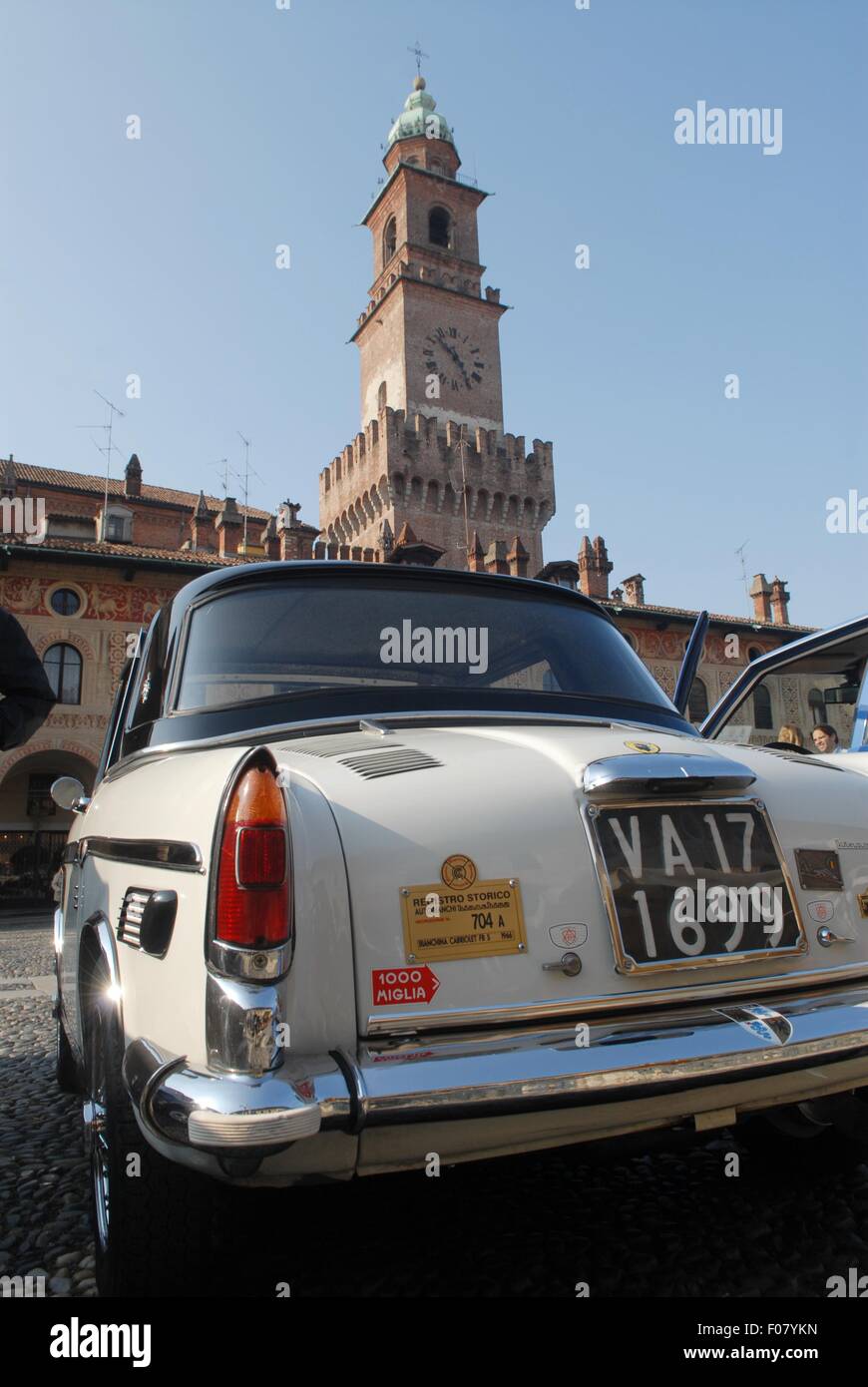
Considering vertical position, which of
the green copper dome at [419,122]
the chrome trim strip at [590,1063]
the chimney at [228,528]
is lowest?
the chrome trim strip at [590,1063]

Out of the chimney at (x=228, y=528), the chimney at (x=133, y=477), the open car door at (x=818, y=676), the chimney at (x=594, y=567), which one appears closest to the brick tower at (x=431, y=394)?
the chimney at (x=594, y=567)

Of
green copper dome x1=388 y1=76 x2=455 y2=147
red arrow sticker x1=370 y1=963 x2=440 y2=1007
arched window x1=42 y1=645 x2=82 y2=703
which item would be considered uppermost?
green copper dome x1=388 y1=76 x2=455 y2=147

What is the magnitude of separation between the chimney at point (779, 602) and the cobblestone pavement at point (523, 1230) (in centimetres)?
3698

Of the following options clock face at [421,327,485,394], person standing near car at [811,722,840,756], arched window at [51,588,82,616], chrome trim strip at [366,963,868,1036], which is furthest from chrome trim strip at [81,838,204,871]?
clock face at [421,327,485,394]

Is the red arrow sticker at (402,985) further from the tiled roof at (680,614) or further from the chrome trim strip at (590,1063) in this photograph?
the tiled roof at (680,614)

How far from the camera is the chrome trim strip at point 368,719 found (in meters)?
2.21

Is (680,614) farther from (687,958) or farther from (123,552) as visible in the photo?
(687,958)

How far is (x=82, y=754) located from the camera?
24.3 meters

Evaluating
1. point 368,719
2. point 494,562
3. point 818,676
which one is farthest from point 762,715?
point 368,719

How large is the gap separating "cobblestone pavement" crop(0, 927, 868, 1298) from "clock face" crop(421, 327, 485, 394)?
1938 inches

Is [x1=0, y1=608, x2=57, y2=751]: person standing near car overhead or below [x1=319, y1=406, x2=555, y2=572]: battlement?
below

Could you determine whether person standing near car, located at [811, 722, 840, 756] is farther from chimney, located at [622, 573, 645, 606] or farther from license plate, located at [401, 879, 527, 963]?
chimney, located at [622, 573, 645, 606]

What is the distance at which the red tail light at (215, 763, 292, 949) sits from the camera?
1.60m
